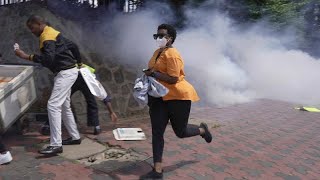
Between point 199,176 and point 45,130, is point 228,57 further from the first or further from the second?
point 199,176

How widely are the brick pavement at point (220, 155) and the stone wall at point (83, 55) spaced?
46 cm

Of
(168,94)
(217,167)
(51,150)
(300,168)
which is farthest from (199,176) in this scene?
(51,150)

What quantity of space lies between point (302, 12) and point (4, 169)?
12.0 meters

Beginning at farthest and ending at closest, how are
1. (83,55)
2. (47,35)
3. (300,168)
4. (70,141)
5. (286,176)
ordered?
(83,55)
(70,141)
(300,168)
(286,176)
(47,35)

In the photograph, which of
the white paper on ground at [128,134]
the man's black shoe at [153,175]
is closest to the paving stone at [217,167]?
the man's black shoe at [153,175]

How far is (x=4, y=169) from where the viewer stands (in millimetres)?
4387

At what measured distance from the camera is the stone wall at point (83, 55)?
257 inches

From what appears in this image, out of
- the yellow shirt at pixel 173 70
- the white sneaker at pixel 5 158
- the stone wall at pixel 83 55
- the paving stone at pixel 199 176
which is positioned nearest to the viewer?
the yellow shirt at pixel 173 70

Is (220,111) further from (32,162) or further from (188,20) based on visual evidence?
(32,162)

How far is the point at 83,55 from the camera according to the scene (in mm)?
6836

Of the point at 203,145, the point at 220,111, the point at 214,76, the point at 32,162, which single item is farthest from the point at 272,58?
the point at 32,162

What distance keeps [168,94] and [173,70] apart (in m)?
0.28

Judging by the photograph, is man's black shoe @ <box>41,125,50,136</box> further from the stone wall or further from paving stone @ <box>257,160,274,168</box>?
paving stone @ <box>257,160,274,168</box>

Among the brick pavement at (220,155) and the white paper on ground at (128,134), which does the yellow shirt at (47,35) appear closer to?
the brick pavement at (220,155)
